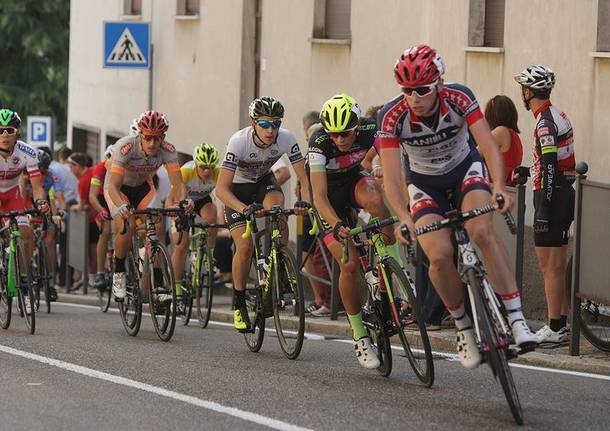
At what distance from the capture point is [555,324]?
13.2 metres

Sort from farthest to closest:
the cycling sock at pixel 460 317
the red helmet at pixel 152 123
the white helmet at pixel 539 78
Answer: the red helmet at pixel 152 123, the white helmet at pixel 539 78, the cycling sock at pixel 460 317

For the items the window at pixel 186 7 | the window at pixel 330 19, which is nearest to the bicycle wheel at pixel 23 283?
the window at pixel 330 19

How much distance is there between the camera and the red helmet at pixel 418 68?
32.2 feet

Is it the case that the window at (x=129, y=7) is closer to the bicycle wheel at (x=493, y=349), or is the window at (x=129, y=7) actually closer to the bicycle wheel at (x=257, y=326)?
the bicycle wheel at (x=257, y=326)

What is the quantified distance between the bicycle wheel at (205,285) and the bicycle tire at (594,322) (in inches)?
166

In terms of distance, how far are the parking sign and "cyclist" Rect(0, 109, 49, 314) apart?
17263 millimetres

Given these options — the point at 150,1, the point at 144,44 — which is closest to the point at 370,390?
the point at 144,44

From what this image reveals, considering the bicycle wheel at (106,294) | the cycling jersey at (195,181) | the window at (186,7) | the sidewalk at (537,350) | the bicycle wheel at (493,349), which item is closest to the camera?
the bicycle wheel at (493,349)

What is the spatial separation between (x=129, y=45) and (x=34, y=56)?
2684 cm

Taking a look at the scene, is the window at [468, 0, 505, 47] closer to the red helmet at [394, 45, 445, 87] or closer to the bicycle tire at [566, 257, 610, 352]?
the bicycle tire at [566, 257, 610, 352]

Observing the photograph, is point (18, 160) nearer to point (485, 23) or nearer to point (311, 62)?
point (485, 23)

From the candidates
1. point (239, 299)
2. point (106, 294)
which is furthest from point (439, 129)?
point (106, 294)

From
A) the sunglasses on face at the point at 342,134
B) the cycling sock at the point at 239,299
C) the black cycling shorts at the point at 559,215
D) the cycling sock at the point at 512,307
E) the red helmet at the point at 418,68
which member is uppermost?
the red helmet at the point at 418,68

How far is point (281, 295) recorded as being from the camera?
42.2ft
